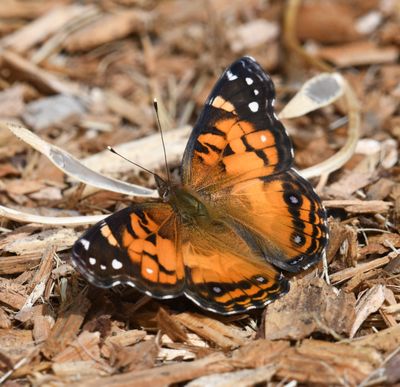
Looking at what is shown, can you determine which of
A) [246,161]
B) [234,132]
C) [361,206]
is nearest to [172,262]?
[246,161]

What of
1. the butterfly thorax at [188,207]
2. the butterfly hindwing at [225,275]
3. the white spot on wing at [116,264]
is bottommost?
the butterfly hindwing at [225,275]

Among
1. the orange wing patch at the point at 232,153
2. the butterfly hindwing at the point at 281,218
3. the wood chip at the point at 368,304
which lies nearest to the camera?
the wood chip at the point at 368,304

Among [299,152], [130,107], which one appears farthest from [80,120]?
[299,152]

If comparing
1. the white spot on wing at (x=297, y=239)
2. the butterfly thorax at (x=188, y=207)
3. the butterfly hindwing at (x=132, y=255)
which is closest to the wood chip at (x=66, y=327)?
the butterfly hindwing at (x=132, y=255)

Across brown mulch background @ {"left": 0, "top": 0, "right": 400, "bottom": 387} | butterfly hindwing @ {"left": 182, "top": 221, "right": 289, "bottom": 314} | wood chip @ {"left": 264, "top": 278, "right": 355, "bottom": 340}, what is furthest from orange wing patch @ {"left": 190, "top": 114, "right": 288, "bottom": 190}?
wood chip @ {"left": 264, "top": 278, "right": 355, "bottom": 340}

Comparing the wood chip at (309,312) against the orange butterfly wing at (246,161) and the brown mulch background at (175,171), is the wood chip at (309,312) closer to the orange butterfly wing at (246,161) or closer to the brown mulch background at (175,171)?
the brown mulch background at (175,171)

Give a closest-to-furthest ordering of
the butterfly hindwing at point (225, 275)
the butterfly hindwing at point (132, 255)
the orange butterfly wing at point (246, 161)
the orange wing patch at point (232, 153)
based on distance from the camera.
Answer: the butterfly hindwing at point (132, 255), the butterfly hindwing at point (225, 275), the orange butterfly wing at point (246, 161), the orange wing patch at point (232, 153)

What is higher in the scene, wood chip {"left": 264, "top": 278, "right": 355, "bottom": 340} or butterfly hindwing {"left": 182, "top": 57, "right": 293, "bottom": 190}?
butterfly hindwing {"left": 182, "top": 57, "right": 293, "bottom": 190}

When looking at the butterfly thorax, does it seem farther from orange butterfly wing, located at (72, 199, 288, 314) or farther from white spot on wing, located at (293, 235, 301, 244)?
white spot on wing, located at (293, 235, 301, 244)
